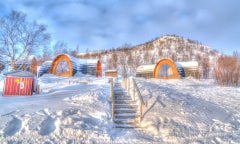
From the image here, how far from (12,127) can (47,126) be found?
1.02 m

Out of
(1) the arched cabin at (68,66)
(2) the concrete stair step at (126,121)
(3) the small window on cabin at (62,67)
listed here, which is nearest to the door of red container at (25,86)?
(2) the concrete stair step at (126,121)

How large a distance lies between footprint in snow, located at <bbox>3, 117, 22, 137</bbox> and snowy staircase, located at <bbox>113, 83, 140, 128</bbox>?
323 centimetres

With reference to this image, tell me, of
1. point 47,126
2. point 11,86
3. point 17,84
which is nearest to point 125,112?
point 47,126

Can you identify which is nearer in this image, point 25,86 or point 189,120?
point 189,120

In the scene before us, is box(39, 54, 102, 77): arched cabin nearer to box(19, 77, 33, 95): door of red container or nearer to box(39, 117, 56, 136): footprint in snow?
→ box(19, 77, 33, 95): door of red container

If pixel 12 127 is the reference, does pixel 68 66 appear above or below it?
above

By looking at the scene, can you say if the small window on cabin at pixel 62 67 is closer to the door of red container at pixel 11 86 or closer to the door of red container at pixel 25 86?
the door of red container at pixel 25 86

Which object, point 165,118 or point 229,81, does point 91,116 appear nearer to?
point 165,118

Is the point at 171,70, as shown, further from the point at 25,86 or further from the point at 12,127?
the point at 12,127

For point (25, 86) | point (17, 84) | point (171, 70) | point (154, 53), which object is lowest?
point (25, 86)

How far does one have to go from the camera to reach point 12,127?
6.26m

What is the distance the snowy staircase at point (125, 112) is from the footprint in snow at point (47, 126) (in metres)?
2.22

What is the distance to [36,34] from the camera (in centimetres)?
2361

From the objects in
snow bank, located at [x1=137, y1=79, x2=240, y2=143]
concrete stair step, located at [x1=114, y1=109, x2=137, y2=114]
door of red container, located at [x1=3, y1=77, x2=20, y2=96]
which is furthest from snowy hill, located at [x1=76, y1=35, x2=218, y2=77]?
concrete stair step, located at [x1=114, y1=109, x2=137, y2=114]
